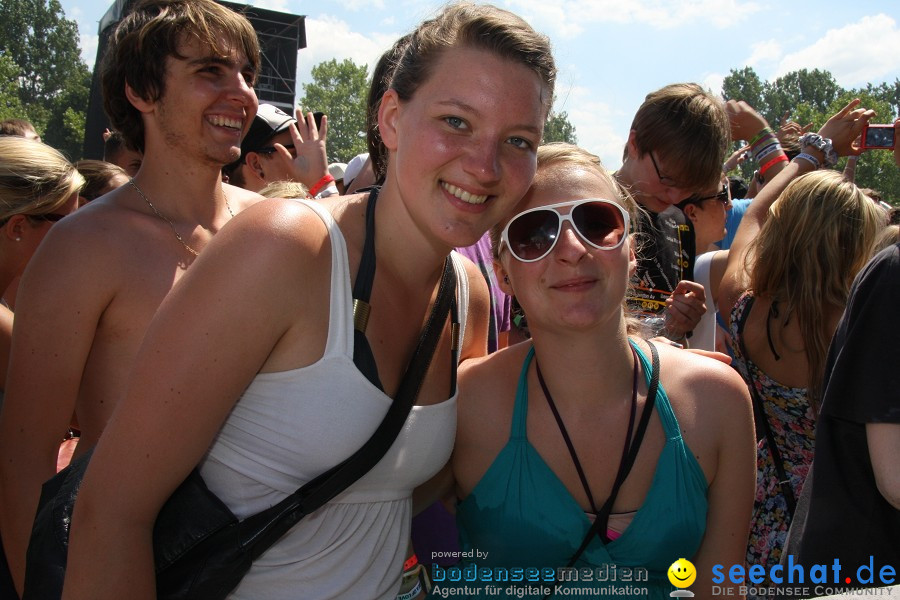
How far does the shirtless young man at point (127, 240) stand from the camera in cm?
188

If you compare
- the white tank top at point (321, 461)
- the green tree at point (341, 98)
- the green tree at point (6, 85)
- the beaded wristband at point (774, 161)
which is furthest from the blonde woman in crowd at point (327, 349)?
the green tree at point (341, 98)

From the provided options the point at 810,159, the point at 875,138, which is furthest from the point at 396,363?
the point at 875,138

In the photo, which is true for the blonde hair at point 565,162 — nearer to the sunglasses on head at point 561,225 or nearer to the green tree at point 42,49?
the sunglasses on head at point 561,225

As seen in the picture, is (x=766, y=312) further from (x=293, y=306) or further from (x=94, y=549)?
(x=94, y=549)

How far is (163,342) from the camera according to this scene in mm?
1322

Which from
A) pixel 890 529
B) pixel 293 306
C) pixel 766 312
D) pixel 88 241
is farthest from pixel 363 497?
pixel 766 312

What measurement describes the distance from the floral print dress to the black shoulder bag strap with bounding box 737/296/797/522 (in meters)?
0.01

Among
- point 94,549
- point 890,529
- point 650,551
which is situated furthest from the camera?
point 890,529

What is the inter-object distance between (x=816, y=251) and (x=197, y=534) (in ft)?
8.65

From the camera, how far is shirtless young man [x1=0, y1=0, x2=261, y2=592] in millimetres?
1883

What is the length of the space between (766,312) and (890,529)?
127 centimetres

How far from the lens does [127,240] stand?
2.00 metres

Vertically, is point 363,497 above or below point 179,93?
below

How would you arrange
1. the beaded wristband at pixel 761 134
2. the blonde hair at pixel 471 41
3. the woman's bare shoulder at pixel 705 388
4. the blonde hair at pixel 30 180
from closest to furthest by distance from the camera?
1. the blonde hair at pixel 471 41
2. the woman's bare shoulder at pixel 705 388
3. the blonde hair at pixel 30 180
4. the beaded wristband at pixel 761 134
